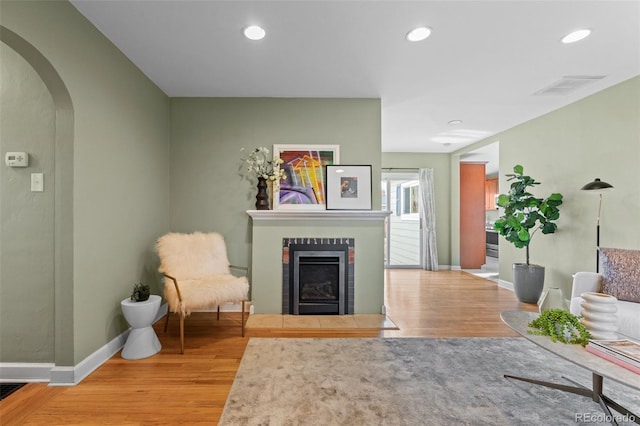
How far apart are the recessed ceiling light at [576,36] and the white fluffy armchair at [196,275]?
3428 millimetres

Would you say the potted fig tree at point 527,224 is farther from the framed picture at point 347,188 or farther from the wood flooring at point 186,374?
the framed picture at point 347,188

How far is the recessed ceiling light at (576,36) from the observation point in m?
2.28

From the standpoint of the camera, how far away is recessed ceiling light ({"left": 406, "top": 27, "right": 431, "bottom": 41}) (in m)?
2.26

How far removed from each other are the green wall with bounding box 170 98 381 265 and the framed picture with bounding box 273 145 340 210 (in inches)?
3.6

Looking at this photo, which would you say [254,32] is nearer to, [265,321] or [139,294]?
→ [139,294]

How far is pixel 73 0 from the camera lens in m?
1.97

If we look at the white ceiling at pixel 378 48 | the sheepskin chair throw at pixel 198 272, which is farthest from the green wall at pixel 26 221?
the sheepskin chair throw at pixel 198 272

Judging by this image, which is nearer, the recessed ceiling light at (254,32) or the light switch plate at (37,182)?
the light switch plate at (37,182)

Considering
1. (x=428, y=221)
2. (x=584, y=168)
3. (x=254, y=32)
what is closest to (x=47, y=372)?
(x=254, y=32)

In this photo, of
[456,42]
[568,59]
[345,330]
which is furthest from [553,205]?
[345,330]

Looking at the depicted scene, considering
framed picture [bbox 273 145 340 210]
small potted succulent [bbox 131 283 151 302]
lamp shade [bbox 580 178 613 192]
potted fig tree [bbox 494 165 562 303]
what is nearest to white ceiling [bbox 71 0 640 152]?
framed picture [bbox 273 145 340 210]

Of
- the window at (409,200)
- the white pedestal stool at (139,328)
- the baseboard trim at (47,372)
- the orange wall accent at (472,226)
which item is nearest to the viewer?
the baseboard trim at (47,372)

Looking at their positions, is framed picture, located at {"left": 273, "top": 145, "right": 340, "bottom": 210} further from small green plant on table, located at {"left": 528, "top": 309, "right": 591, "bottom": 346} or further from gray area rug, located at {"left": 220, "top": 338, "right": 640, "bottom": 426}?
small green plant on table, located at {"left": 528, "top": 309, "right": 591, "bottom": 346}

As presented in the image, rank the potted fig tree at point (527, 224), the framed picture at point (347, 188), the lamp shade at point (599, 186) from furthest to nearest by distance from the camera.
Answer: the potted fig tree at point (527, 224) → the framed picture at point (347, 188) → the lamp shade at point (599, 186)
